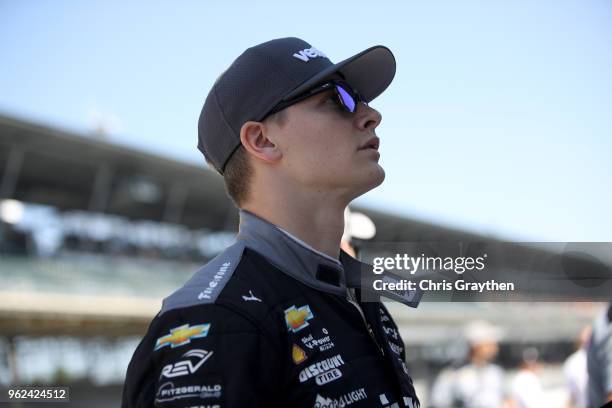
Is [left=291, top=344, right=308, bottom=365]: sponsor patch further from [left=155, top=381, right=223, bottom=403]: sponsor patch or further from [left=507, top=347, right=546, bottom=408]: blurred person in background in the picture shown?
[left=507, top=347, right=546, bottom=408]: blurred person in background

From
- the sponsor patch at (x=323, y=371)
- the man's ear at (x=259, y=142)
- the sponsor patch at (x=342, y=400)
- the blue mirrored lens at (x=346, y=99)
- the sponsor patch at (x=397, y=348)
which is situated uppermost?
the blue mirrored lens at (x=346, y=99)

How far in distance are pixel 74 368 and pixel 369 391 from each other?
20546mm

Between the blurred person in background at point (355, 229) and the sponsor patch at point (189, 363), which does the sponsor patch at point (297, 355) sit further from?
the blurred person in background at point (355, 229)

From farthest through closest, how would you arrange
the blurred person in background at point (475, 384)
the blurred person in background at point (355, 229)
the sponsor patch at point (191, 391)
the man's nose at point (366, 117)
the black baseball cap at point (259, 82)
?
the blurred person in background at point (475, 384), the blurred person in background at point (355, 229), the man's nose at point (366, 117), the black baseball cap at point (259, 82), the sponsor patch at point (191, 391)

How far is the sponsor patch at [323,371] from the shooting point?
133cm

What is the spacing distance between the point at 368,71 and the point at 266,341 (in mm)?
859

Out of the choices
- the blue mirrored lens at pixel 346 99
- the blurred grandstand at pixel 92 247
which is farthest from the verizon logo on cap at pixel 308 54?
the blurred grandstand at pixel 92 247

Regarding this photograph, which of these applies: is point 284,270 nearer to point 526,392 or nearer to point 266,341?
point 266,341

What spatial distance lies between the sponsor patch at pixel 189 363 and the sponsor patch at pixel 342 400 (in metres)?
0.24

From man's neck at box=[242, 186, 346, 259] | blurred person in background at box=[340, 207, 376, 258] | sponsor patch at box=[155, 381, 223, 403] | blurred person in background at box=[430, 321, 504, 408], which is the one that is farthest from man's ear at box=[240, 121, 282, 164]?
blurred person in background at box=[430, 321, 504, 408]

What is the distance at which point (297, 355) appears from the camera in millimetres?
1342

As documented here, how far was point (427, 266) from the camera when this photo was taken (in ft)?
6.24

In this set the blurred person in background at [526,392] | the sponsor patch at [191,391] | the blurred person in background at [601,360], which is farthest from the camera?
the blurred person in background at [526,392]

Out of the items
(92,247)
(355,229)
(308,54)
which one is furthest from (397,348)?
(92,247)
